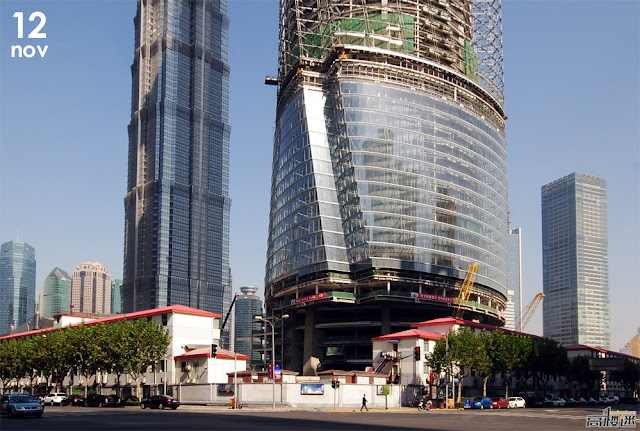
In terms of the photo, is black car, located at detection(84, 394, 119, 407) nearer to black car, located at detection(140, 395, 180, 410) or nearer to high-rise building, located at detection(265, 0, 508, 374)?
black car, located at detection(140, 395, 180, 410)

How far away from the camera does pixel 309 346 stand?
184 meters

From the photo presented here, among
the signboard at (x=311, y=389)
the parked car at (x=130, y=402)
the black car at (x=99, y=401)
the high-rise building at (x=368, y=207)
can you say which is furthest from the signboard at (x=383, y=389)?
the high-rise building at (x=368, y=207)

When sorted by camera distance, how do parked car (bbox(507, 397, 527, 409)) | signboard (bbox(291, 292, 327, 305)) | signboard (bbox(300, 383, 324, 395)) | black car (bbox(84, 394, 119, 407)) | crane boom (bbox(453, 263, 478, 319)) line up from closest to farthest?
signboard (bbox(300, 383, 324, 395)) → black car (bbox(84, 394, 119, 407)) → parked car (bbox(507, 397, 527, 409)) → signboard (bbox(291, 292, 327, 305)) → crane boom (bbox(453, 263, 478, 319))

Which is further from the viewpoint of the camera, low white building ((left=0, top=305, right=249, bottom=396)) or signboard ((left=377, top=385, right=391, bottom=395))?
low white building ((left=0, top=305, right=249, bottom=396))

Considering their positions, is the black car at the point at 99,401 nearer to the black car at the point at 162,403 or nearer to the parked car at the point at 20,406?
the black car at the point at 162,403

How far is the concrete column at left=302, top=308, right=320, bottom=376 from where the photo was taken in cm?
18025

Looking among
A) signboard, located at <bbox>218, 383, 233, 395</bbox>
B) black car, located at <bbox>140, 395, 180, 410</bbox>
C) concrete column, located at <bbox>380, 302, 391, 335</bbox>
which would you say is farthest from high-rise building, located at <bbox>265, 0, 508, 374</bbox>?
black car, located at <bbox>140, 395, 180, 410</bbox>

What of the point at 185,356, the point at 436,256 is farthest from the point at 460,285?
the point at 185,356

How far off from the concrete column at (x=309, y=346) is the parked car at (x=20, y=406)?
113767 millimetres

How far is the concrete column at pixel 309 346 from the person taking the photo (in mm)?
180250

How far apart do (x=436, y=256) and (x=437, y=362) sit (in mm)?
63093

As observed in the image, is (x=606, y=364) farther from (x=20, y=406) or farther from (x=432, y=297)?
(x=20, y=406)

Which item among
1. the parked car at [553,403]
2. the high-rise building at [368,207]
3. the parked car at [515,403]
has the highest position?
the high-rise building at [368,207]

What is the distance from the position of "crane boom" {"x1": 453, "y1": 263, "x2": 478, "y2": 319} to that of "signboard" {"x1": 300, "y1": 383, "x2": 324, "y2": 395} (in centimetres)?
8509
